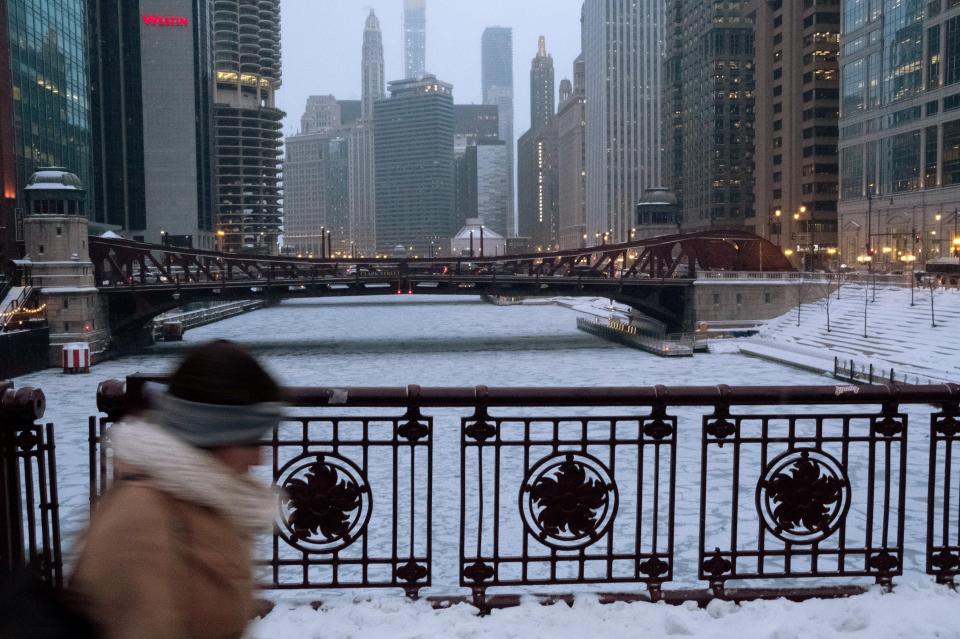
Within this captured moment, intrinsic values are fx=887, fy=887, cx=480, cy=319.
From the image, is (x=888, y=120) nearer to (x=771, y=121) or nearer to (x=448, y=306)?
(x=771, y=121)

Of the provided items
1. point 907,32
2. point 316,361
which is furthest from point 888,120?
point 316,361

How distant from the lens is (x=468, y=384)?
1502 inches

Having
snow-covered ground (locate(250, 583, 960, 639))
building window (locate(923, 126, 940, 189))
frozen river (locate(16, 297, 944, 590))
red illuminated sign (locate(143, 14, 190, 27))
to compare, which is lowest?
frozen river (locate(16, 297, 944, 590))

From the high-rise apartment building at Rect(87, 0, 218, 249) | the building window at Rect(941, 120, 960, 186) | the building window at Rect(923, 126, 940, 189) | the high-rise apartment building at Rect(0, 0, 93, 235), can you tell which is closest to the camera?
the high-rise apartment building at Rect(0, 0, 93, 235)

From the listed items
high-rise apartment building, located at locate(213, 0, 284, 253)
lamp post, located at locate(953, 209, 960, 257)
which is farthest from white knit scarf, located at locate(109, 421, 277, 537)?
high-rise apartment building, located at locate(213, 0, 284, 253)

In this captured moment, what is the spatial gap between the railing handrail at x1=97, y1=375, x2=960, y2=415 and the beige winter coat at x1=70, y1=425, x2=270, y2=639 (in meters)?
2.89

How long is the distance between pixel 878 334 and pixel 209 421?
165 feet

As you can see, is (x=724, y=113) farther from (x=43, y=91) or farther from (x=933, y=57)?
(x=43, y=91)

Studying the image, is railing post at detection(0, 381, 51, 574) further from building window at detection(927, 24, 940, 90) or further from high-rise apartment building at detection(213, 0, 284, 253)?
high-rise apartment building at detection(213, 0, 284, 253)

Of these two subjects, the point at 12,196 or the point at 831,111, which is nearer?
the point at 12,196

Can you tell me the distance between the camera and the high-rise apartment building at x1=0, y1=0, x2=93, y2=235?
62.8 meters

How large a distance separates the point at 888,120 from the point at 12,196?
256ft

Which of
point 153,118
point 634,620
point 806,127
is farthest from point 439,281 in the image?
point 153,118

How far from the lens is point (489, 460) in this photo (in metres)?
22.8
